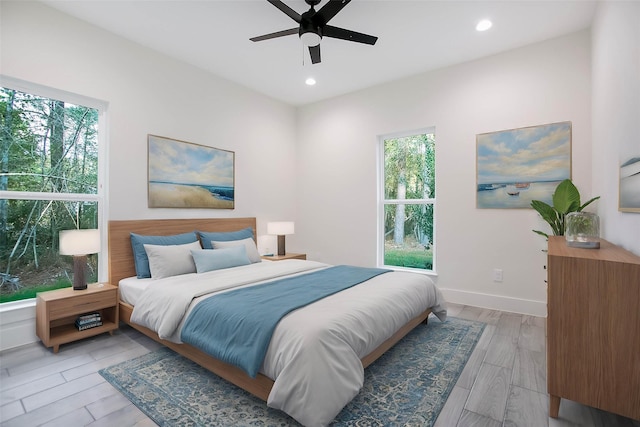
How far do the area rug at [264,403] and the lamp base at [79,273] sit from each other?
899mm

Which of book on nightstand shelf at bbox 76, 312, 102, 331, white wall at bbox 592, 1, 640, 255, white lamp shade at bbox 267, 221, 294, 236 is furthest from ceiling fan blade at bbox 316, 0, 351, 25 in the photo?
book on nightstand shelf at bbox 76, 312, 102, 331

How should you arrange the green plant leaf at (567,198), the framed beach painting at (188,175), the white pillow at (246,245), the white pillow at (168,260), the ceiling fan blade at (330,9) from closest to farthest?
the ceiling fan blade at (330,9)
the green plant leaf at (567,198)
the white pillow at (168,260)
the framed beach painting at (188,175)
the white pillow at (246,245)

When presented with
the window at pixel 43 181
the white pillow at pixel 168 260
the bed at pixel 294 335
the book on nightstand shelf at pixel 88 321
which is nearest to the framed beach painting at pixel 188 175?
the bed at pixel 294 335

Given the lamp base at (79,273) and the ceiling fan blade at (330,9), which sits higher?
the ceiling fan blade at (330,9)

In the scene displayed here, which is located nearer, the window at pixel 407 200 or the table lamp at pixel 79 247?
the table lamp at pixel 79 247

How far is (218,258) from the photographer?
10.8ft

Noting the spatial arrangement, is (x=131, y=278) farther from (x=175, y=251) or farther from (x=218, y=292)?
(x=218, y=292)

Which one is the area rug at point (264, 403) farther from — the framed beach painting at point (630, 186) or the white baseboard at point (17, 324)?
the framed beach painting at point (630, 186)

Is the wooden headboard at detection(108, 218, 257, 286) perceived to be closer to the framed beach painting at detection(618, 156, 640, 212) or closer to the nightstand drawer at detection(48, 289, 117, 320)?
the nightstand drawer at detection(48, 289, 117, 320)

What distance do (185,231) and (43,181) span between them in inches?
53.9

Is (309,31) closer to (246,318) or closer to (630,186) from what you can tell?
(246,318)

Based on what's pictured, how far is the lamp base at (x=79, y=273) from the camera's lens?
8.88 ft

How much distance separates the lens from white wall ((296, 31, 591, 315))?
3225 mm

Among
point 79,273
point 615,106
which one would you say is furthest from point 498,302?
point 79,273
